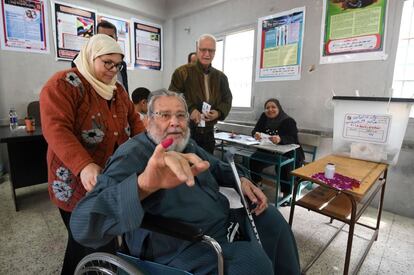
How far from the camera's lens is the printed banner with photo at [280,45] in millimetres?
2793

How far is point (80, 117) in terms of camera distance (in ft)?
3.19

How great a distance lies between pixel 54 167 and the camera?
39.3 inches

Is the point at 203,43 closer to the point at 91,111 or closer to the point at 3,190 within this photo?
the point at 91,111

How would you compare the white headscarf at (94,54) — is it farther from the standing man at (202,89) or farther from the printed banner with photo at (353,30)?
the printed banner with photo at (353,30)

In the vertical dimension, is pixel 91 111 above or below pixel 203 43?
below

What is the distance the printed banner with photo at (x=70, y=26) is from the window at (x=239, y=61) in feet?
6.61

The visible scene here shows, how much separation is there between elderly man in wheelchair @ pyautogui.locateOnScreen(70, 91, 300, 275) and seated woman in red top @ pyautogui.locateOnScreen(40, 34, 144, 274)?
0.17 m

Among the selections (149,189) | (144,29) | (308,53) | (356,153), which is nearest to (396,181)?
(356,153)

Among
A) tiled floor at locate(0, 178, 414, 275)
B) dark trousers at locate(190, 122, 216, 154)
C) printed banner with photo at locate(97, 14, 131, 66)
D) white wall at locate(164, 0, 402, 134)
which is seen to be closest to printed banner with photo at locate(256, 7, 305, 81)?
white wall at locate(164, 0, 402, 134)

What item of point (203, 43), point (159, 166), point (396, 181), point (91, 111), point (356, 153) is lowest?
point (396, 181)

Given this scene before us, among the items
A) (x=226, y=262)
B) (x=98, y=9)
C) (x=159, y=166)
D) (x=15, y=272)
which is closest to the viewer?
(x=159, y=166)

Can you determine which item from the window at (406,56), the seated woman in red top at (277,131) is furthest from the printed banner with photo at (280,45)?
the window at (406,56)

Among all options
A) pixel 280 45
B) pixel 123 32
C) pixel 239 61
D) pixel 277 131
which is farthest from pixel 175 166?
pixel 123 32

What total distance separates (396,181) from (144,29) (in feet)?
14.0
